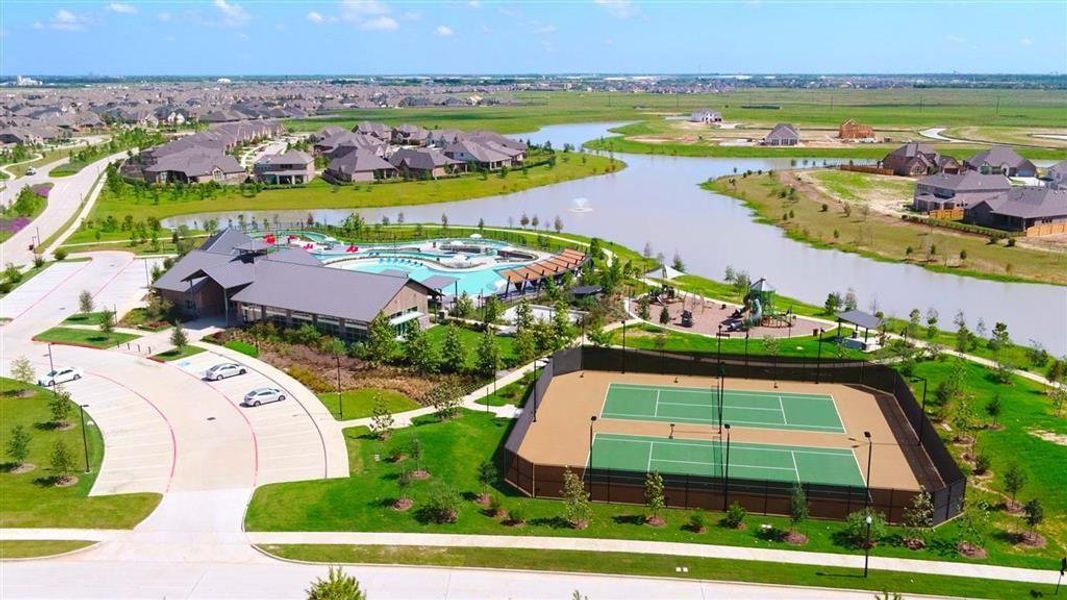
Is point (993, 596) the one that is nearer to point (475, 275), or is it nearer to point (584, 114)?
point (475, 275)

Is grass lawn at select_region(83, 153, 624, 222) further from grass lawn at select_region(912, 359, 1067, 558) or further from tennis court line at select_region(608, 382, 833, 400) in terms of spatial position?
grass lawn at select_region(912, 359, 1067, 558)

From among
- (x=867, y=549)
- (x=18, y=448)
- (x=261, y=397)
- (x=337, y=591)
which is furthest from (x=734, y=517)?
(x=18, y=448)

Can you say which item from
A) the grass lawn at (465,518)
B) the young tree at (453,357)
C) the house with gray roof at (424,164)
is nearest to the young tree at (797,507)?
the grass lawn at (465,518)

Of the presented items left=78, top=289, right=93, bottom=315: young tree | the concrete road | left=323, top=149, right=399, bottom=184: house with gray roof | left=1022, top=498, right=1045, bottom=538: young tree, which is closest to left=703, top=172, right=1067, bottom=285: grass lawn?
left=1022, top=498, right=1045, bottom=538: young tree

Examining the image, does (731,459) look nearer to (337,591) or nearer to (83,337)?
(337,591)

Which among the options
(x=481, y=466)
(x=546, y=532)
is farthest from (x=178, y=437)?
(x=546, y=532)
